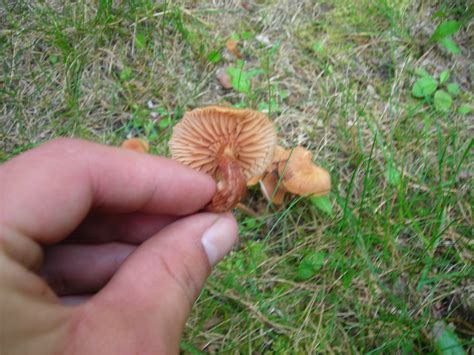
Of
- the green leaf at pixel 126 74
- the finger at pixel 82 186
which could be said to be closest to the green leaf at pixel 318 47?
the green leaf at pixel 126 74

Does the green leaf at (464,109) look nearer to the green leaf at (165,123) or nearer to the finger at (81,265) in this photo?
the green leaf at (165,123)

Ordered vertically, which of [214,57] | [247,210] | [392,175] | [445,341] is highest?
[214,57]

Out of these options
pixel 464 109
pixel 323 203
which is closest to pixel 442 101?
pixel 464 109

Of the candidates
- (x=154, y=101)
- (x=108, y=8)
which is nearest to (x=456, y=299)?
(x=154, y=101)

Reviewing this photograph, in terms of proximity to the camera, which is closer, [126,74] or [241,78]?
[241,78]

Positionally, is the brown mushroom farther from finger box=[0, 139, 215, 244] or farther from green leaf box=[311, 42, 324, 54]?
green leaf box=[311, 42, 324, 54]

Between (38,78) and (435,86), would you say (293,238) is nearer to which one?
(435,86)

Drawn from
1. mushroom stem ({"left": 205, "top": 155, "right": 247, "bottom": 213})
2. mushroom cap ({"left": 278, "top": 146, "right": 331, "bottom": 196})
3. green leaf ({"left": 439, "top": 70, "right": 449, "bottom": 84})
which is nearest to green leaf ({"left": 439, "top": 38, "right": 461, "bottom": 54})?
green leaf ({"left": 439, "top": 70, "right": 449, "bottom": 84})

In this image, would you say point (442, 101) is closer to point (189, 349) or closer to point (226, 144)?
point (226, 144)
